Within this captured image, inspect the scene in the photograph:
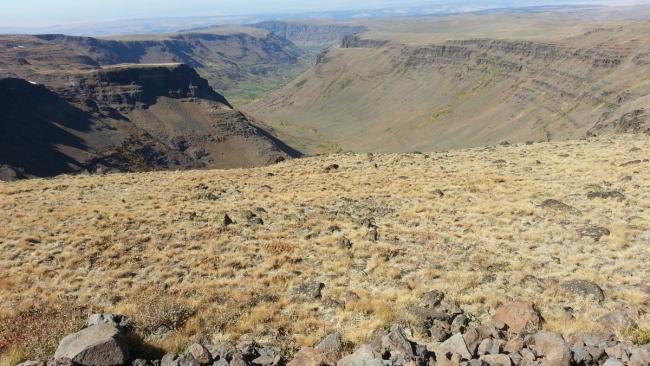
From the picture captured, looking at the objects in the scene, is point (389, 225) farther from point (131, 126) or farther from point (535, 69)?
point (535, 69)

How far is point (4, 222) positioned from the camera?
83.0ft

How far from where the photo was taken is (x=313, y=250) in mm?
21328

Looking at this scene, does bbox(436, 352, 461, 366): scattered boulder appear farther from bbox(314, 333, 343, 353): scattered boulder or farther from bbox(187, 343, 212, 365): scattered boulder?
bbox(187, 343, 212, 365): scattered boulder

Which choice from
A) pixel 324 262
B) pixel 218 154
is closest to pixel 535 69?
pixel 218 154

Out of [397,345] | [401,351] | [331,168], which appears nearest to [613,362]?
[401,351]

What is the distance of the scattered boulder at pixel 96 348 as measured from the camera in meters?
10.3

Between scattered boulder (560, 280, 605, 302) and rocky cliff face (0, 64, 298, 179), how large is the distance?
9704 centimetres

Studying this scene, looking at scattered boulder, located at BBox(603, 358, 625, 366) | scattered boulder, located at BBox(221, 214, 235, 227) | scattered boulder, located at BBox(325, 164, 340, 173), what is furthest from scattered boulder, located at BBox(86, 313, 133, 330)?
scattered boulder, located at BBox(325, 164, 340, 173)

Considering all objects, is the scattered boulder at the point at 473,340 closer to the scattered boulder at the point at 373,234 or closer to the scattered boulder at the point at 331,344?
the scattered boulder at the point at 331,344

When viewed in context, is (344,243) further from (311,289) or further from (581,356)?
(581,356)

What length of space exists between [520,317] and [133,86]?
174 metres

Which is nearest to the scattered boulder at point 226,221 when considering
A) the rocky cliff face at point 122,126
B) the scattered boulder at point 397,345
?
the scattered boulder at point 397,345

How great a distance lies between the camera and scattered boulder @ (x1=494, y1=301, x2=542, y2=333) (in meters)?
12.9

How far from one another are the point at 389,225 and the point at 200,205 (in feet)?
43.6
